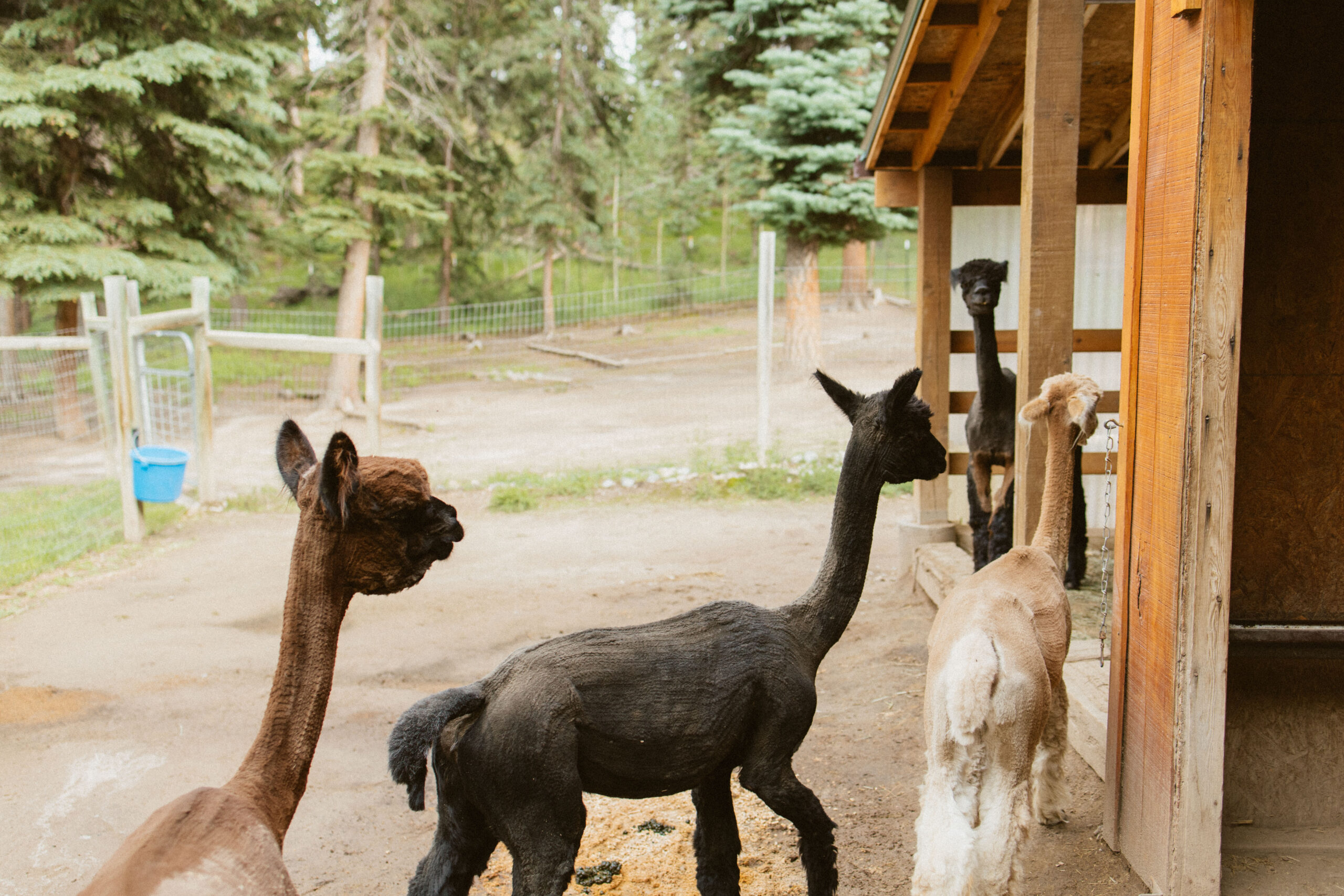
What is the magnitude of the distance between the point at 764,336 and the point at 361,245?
30.8 ft

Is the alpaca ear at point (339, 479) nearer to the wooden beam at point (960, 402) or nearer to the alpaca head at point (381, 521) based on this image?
the alpaca head at point (381, 521)

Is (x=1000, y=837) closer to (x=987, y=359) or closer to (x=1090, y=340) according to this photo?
(x=987, y=359)

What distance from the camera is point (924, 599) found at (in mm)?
7199

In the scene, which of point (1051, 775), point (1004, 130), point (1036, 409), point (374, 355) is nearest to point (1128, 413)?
point (1036, 409)

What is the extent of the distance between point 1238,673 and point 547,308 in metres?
20.6

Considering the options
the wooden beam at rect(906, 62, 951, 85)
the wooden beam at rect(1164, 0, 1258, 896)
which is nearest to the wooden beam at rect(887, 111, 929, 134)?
the wooden beam at rect(906, 62, 951, 85)

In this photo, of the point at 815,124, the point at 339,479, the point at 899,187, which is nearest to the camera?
the point at 339,479

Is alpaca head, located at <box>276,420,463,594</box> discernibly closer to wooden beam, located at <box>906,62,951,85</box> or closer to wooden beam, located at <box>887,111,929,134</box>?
wooden beam, located at <box>906,62,951,85</box>

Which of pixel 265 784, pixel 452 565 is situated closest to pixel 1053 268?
pixel 265 784

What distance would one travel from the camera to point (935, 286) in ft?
24.0

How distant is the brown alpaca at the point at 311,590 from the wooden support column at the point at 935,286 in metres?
5.41

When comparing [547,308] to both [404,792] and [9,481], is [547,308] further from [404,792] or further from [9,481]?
[404,792]

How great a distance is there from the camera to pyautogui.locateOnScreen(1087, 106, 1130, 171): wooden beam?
266 inches

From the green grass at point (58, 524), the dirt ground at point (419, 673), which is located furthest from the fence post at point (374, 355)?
the green grass at point (58, 524)
